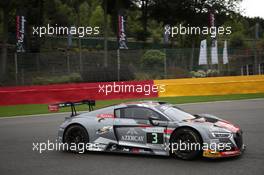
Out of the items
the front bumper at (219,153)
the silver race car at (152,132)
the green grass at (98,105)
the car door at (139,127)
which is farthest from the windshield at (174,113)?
the green grass at (98,105)

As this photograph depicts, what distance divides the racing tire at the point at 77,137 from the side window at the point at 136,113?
937 millimetres

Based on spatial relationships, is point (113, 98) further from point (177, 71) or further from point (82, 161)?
point (82, 161)

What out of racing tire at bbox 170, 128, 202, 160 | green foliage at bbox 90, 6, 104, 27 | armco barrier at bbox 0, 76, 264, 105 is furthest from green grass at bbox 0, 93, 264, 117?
green foliage at bbox 90, 6, 104, 27

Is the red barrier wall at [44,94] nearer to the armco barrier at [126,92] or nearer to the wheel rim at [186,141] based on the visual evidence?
the armco barrier at [126,92]

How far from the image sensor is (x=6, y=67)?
1018 inches

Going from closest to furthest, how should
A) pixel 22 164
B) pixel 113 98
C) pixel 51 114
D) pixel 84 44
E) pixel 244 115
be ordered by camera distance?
1. pixel 22 164
2. pixel 244 115
3. pixel 51 114
4. pixel 113 98
5. pixel 84 44

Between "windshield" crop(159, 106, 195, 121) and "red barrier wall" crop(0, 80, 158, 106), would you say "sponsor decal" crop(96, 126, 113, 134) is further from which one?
"red barrier wall" crop(0, 80, 158, 106)

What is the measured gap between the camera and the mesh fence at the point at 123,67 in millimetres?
25078

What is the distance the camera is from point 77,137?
10.3 m

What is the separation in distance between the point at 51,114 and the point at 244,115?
23.8 ft

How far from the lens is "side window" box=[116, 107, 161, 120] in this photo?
9.47 meters

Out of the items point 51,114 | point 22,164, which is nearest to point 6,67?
point 51,114

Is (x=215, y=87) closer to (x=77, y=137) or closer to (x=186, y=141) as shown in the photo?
(x=77, y=137)

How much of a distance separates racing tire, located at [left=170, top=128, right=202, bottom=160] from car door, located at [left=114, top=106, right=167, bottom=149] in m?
0.31
